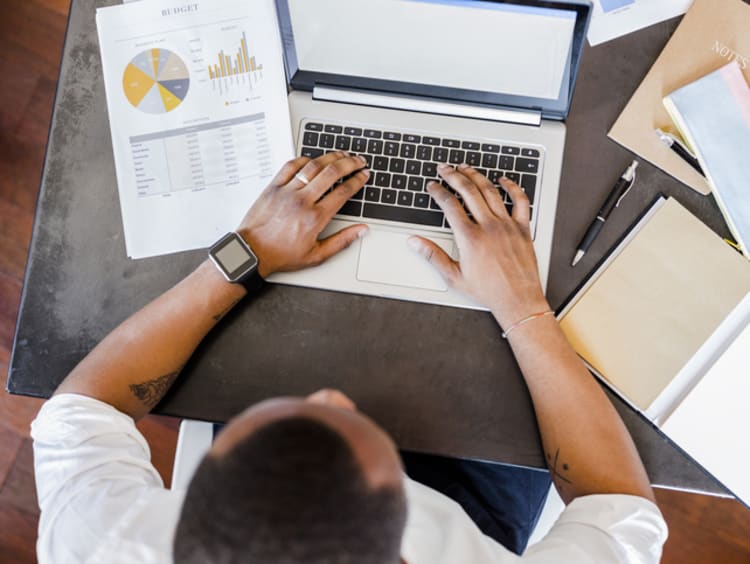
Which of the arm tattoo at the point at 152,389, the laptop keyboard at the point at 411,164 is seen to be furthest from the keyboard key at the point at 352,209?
the arm tattoo at the point at 152,389

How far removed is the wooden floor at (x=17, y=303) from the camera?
140 cm

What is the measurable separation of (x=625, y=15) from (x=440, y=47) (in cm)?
30

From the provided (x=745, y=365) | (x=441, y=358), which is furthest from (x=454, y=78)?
(x=745, y=365)

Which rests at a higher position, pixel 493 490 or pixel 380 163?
pixel 380 163

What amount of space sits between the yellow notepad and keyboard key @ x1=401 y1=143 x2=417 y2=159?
0.98ft

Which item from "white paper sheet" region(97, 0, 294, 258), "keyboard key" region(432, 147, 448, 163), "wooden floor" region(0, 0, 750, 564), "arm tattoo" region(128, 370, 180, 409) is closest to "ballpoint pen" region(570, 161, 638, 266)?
"keyboard key" region(432, 147, 448, 163)

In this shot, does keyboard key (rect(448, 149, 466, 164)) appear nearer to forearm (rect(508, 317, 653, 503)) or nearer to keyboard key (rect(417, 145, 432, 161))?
keyboard key (rect(417, 145, 432, 161))

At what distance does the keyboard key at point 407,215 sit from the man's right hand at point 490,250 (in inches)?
0.9

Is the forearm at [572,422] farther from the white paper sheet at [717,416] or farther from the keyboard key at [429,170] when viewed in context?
the keyboard key at [429,170]

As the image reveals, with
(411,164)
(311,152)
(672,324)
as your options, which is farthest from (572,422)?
(311,152)

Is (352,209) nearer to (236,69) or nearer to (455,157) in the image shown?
(455,157)

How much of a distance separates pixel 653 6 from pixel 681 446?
2.05ft

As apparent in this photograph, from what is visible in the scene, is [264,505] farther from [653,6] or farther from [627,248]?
[653,6]

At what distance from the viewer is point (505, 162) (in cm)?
85
